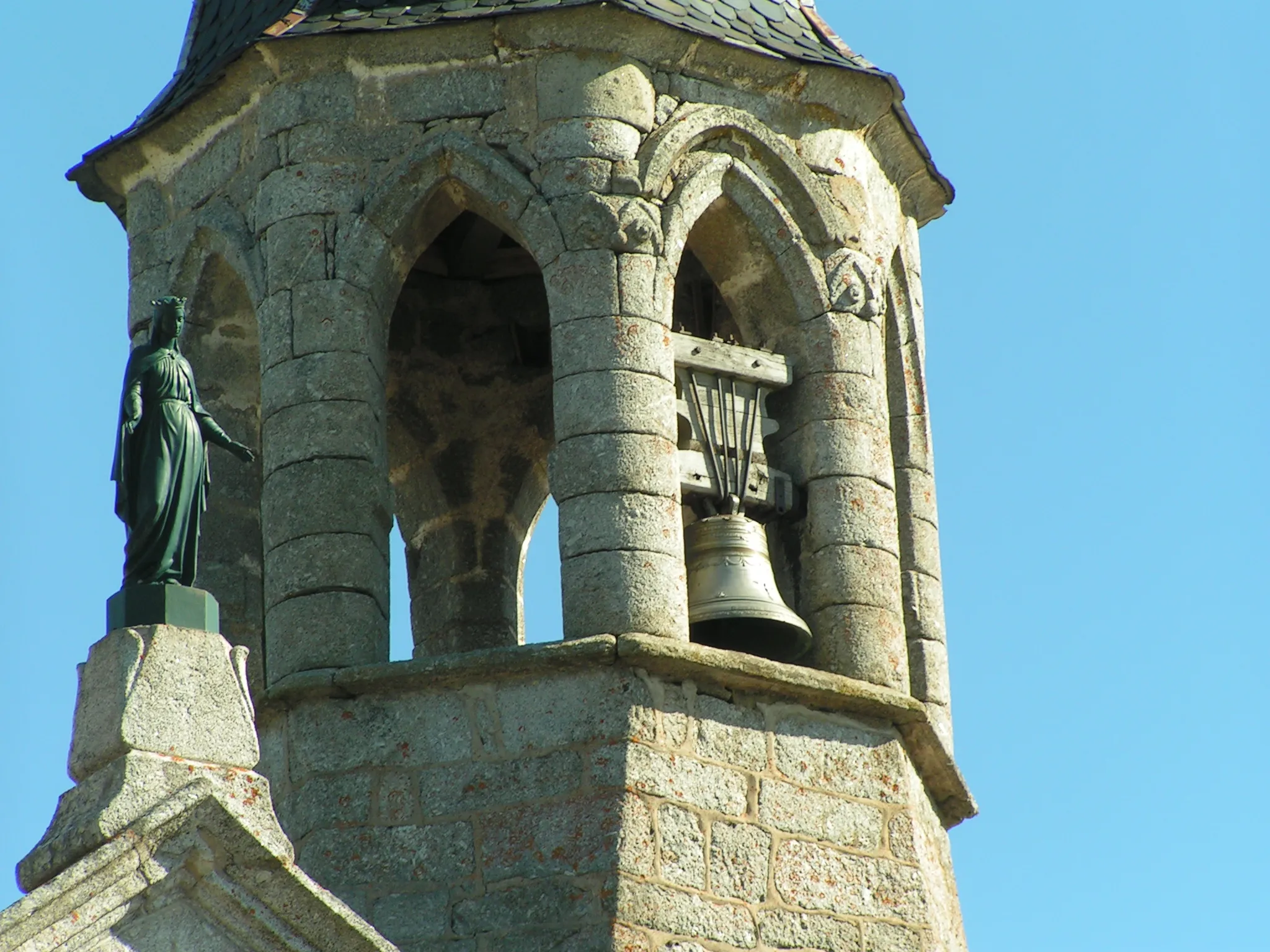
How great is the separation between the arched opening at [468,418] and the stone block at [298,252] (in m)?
1.82

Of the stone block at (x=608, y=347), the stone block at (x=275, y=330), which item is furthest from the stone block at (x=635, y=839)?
the stone block at (x=275, y=330)

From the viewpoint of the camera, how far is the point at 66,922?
1248cm

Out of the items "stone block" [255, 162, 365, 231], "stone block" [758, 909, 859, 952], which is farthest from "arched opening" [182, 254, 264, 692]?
"stone block" [758, 909, 859, 952]

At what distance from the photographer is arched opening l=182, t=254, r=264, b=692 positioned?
1683cm

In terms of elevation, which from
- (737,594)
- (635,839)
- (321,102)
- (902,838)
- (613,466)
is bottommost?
(635,839)

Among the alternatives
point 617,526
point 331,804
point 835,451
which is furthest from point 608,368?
point 331,804

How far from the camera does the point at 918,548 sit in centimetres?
1711

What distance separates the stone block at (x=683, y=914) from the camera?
48.3 feet

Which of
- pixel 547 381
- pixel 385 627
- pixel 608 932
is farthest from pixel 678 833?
pixel 547 381

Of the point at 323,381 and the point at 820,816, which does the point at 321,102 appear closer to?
the point at 323,381

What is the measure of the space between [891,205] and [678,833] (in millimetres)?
3545

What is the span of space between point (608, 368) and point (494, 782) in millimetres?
1755

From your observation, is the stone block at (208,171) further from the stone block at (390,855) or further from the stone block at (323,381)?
the stone block at (390,855)

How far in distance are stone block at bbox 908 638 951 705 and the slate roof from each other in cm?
213
